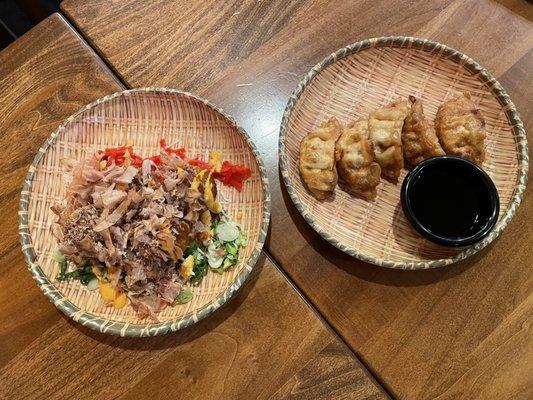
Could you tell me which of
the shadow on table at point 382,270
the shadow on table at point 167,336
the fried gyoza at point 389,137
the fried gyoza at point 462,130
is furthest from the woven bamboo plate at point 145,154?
the fried gyoza at point 462,130

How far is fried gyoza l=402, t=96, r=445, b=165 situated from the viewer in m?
1.60

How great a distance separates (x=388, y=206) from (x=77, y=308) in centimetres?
110

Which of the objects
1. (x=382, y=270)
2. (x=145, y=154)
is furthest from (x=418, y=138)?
(x=145, y=154)

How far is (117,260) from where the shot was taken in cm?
145

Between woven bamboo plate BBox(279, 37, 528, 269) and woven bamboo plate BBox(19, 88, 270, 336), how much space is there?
0.63 ft

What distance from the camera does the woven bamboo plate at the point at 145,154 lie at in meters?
1.39

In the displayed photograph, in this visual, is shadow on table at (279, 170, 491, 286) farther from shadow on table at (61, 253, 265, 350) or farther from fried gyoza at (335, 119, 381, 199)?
shadow on table at (61, 253, 265, 350)

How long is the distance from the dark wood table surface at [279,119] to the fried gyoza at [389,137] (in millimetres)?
352

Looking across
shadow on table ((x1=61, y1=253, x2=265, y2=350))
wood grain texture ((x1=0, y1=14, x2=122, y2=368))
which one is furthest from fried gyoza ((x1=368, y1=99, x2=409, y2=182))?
wood grain texture ((x1=0, y1=14, x2=122, y2=368))

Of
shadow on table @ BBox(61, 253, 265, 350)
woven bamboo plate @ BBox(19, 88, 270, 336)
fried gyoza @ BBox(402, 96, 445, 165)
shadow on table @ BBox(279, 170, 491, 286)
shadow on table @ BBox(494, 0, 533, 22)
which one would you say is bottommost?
shadow on table @ BBox(279, 170, 491, 286)

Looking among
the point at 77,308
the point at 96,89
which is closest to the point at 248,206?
the point at 77,308

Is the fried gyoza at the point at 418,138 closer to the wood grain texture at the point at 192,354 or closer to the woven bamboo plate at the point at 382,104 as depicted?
the woven bamboo plate at the point at 382,104

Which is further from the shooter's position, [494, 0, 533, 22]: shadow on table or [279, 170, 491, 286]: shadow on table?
[494, 0, 533, 22]: shadow on table

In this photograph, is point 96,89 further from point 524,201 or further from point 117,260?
point 524,201
